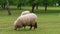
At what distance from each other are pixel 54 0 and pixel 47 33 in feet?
137

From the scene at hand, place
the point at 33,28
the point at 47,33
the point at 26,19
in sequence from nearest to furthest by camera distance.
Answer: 1. the point at 47,33
2. the point at 26,19
3. the point at 33,28

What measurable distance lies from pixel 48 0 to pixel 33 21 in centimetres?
3861

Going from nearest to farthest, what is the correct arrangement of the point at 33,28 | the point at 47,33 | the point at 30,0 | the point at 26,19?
the point at 47,33, the point at 26,19, the point at 33,28, the point at 30,0

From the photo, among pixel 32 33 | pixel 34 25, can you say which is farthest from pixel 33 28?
pixel 32 33

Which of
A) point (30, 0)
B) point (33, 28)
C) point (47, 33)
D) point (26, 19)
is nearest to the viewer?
point (47, 33)

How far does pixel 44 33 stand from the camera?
58.2 feet

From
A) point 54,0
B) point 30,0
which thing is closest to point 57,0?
point 54,0

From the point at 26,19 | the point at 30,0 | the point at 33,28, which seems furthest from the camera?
the point at 30,0

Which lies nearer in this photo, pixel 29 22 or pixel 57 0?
pixel 29 22

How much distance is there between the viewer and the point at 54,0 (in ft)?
193

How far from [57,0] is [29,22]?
41.3m

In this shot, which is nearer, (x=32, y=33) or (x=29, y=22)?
(x=32, y=33)

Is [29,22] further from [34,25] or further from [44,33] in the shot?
[44,33]

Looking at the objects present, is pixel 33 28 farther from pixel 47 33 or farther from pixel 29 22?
pixel 47 33
